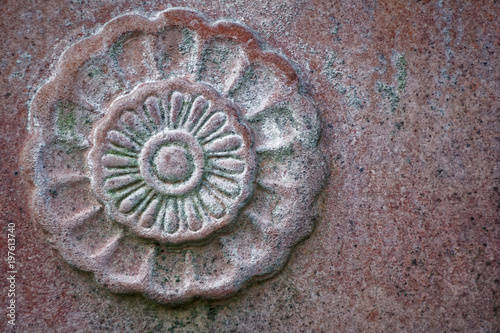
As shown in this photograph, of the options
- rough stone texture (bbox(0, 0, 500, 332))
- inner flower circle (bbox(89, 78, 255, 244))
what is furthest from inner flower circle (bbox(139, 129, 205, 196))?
rough stone texture (bbox(0, 0, 500, 332))

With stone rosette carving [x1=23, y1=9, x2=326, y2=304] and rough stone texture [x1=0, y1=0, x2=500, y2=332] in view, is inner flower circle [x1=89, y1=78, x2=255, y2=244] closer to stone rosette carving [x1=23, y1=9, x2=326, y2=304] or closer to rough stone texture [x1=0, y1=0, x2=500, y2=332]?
stone rosette carving [x1=23, y1=9, x2=326, y2=304]

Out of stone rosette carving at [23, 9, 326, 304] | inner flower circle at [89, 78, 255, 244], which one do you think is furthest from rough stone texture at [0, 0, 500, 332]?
inner flower circle at [89, 78, 255, 244]

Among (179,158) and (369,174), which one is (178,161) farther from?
(369,174)

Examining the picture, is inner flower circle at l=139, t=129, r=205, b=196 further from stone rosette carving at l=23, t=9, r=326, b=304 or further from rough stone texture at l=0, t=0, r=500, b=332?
rough stone texture at l=0, t=0, r=500, b=332

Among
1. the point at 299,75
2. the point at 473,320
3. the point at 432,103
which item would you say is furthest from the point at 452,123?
the point at 473,320

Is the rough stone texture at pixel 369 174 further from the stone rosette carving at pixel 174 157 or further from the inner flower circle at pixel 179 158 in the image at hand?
the inner flower circle at pixel 179 158
